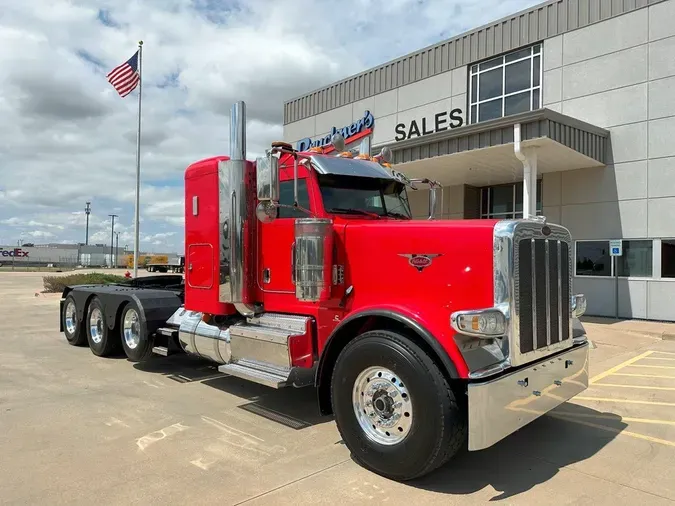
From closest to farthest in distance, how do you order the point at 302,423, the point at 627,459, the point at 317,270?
the point at 627,459, the point at 317,270, the point at 302,423

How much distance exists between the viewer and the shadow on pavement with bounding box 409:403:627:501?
376 cm

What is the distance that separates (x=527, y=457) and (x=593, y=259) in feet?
39.2

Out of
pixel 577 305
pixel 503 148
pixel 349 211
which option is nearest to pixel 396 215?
pixel 349 211

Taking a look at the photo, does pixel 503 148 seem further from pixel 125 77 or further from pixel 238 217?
pixel 125 77

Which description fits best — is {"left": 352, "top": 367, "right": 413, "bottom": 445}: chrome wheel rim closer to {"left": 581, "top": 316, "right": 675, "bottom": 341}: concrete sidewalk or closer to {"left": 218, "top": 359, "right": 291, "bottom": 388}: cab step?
{"left": 218, "top": 359, "right": 291, "bottom": 388}: cab step

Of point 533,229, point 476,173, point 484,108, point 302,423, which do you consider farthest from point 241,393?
point 484,108

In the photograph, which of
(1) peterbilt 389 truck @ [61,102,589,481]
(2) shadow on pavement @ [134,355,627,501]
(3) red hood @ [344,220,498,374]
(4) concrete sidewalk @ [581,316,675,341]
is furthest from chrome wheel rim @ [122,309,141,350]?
(4) concrete sidewalk @ [581,316,675,341]

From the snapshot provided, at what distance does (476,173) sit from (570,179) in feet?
8.79

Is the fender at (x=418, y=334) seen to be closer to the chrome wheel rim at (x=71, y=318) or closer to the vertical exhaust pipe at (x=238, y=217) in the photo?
the vertical exhaust pipe at (x=238, y=217)

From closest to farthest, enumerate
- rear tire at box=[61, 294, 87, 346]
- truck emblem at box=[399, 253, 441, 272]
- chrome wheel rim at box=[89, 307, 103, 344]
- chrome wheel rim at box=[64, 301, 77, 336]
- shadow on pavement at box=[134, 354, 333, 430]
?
truck emblem at box=[399, 253, 441, 272] < shadow on pavement at box=[134, 354, 333, 430] < chrome wheel rim at box=[89, 307, 103, 344] < rear tire at box=[61, 294, 87, 346] < chrome wheel rim at box=[64, 301, 77, 336]

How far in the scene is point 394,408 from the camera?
3.85 metres

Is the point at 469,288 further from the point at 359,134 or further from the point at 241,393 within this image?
the point at 359,134

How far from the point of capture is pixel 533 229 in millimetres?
4000

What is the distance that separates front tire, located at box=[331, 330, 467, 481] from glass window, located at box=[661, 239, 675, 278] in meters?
12.2
